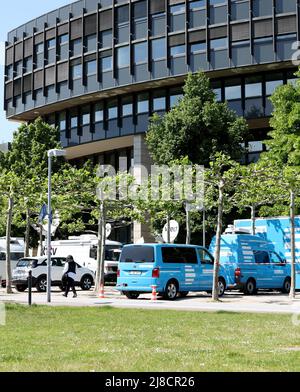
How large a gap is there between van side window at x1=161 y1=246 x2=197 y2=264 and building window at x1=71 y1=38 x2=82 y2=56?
30563 mm

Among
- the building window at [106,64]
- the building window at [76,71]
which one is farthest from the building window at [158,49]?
the building window at [76,71]

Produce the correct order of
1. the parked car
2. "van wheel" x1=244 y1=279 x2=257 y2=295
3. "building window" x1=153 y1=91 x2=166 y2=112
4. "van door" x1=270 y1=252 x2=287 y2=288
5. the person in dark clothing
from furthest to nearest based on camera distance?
"building window" x1=153 y1=91 x2=166 y2=112
the parked car
"van door" x1=270 y1=252 x2=287 y2=288
"van wheel" x1=244 y1=279 x2=257 y2=295
the person in dark clothing

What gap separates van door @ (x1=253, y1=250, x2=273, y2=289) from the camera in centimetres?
2928

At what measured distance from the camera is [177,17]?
4894cm

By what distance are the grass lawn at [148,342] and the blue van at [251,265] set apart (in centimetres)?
994

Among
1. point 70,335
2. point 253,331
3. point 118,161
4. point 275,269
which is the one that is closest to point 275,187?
point 275,269

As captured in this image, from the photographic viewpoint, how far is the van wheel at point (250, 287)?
28.7 metres

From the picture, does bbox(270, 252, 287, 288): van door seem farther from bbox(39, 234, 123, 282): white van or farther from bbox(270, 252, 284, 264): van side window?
bbox(39, 234, 123, 282): white van

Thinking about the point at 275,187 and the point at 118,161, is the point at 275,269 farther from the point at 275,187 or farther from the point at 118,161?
the point at 118,161

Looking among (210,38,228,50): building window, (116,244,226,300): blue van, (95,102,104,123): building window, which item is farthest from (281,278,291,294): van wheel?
(95,102,104,123): building window

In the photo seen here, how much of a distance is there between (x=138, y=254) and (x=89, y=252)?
13677 millimetres

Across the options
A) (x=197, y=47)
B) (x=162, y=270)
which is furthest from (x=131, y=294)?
(x=197, y=47)
